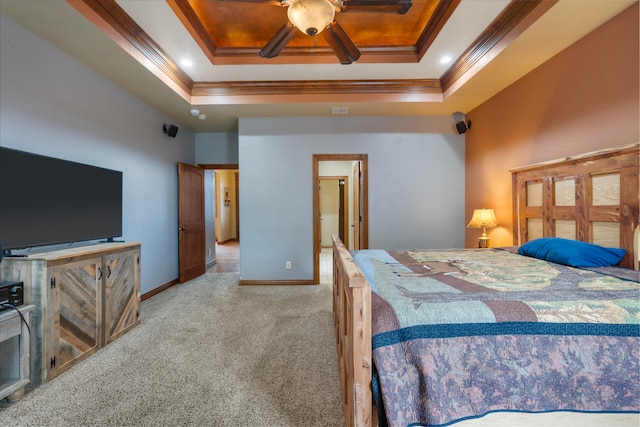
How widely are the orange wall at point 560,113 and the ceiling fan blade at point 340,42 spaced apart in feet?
6.17

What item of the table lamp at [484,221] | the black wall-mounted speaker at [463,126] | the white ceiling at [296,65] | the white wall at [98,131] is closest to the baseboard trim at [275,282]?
the white wall at [98,131]

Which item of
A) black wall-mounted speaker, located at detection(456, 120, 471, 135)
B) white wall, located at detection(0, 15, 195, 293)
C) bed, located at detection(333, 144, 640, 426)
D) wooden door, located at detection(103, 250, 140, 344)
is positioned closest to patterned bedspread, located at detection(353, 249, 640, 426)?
bed, located at detection(333, 144, 640, 426)

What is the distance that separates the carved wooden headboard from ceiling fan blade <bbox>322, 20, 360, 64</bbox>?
2.05 m

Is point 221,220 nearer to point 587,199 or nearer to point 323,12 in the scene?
point 323,12

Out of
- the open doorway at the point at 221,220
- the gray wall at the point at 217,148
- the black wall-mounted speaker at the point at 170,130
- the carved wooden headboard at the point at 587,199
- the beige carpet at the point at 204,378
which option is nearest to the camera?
the beige carpet at the point at 204,378

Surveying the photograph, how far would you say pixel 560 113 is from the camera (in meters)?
2.44

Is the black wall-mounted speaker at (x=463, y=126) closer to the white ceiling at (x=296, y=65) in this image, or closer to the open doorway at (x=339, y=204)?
the white ceiling at (x=296, y=65)

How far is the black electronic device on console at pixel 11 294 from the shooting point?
1.59 metres

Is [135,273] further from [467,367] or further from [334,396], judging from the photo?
[467,367]

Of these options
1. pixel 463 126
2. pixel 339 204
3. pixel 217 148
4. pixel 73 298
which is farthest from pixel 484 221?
pixel 339 204

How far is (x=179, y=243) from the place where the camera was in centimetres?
421

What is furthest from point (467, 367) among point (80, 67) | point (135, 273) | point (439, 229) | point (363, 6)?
point (80, 67)

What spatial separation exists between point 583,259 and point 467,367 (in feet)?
4.83

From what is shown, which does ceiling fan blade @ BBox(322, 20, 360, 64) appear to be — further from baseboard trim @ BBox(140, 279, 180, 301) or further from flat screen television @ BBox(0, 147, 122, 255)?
baseboard trim @ BBox(140, 279, 180, 301)
